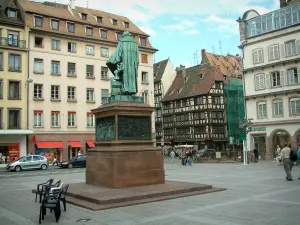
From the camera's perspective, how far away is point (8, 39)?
40.1m

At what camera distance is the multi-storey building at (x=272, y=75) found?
37.5m

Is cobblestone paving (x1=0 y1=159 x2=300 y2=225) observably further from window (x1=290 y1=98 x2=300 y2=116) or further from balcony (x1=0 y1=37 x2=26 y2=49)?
balcony (x1=0 y1=37 x2=26 y2=49)

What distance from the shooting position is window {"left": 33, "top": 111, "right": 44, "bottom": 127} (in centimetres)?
4119

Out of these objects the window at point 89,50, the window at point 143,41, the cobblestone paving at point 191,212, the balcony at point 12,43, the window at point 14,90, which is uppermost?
the window at point 143,41

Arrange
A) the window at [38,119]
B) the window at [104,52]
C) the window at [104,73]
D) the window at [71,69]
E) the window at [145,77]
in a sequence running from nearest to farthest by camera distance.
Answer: the window at [38,119] < the window at [71,69] < the window at [104,52] < the window at [104,73] < the window at [145,77]

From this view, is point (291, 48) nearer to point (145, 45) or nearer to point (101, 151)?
point (145, 45)

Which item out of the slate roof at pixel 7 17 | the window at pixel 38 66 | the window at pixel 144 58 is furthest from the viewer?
the window at pixel 144 58

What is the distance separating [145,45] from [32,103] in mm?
18371

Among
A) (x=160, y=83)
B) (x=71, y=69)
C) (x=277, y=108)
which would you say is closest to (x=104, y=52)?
(x=71, y=69)

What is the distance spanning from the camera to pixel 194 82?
64062 mm

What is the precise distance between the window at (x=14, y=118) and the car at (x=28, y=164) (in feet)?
25.5

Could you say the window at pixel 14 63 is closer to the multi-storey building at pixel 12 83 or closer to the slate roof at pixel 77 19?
the multi-storey building at pixel 12 83

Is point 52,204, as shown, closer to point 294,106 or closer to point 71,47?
point 294,106

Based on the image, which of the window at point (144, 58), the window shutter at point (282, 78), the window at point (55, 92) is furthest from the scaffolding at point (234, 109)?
the window at point (55, 92)
